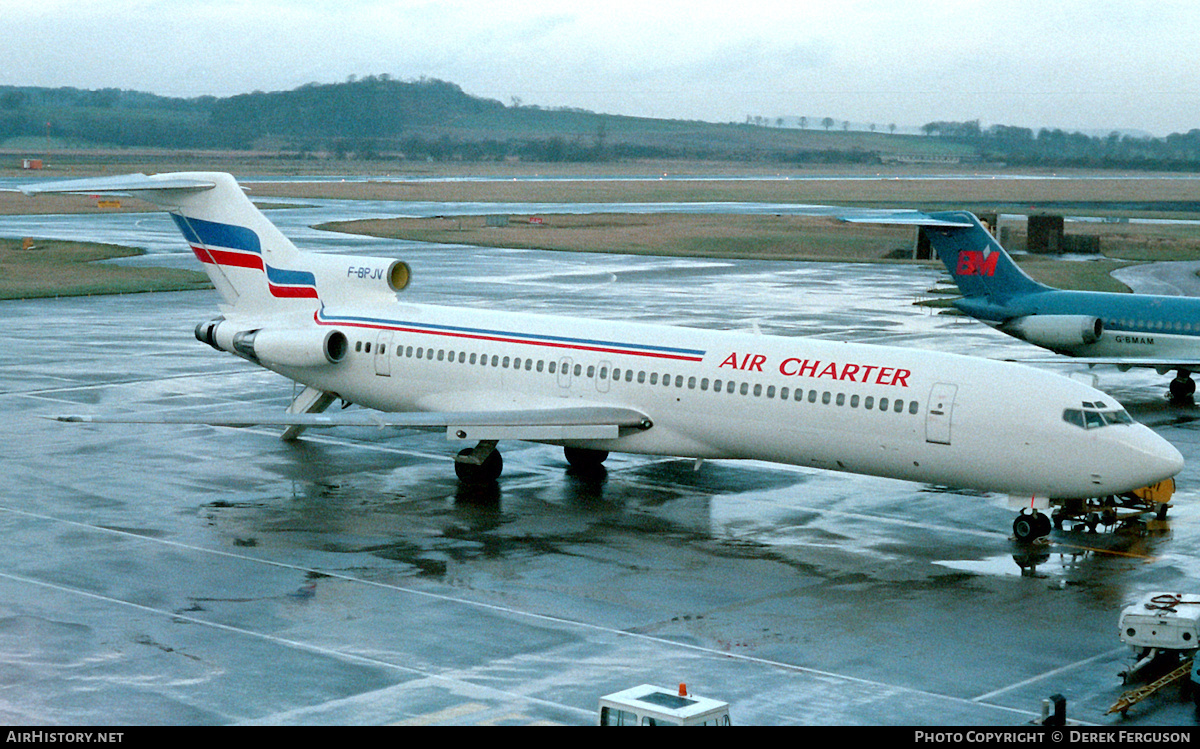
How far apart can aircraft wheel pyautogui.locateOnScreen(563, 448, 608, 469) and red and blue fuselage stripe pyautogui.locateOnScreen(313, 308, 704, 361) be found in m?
2.39

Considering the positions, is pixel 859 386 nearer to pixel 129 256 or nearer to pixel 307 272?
pixel 307 272

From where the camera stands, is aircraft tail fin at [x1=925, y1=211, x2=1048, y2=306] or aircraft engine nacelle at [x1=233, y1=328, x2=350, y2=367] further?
aircraft tail fin at [x1=925, y1=211, x2=1048, y2=306]

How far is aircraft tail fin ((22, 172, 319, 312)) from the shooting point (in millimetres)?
30844

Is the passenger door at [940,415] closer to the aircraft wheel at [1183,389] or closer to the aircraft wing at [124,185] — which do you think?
the aircraft wing at [124,185]

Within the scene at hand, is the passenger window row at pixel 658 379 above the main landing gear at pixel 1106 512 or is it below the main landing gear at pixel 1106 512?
above

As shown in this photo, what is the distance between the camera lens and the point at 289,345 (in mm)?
29828

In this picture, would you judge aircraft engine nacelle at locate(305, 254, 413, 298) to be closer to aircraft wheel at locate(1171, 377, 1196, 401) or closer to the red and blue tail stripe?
the red and blue tail stripe

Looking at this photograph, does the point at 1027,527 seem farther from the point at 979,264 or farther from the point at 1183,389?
the point at 979,264

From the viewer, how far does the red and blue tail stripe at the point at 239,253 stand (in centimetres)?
3083

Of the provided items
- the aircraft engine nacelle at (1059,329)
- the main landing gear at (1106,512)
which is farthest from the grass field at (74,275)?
the main landing gear at (1106,512)

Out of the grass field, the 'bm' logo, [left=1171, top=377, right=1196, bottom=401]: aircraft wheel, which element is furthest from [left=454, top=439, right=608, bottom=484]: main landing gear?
the grass field

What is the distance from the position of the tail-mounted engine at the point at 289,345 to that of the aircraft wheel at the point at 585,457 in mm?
5030
